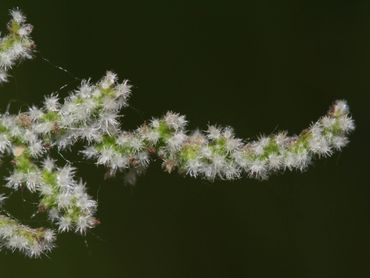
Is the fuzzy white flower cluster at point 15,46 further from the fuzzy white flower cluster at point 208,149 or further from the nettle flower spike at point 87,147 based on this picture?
the fuzzy white flower cluster at point 208,149

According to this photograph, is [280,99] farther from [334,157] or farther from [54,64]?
[54,64]

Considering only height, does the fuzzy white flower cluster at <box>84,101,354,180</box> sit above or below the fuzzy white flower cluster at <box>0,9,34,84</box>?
below

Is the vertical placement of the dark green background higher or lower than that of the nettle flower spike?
higher

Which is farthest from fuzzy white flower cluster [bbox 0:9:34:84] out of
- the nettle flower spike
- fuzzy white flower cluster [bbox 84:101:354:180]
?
fuzzy white flower cluster [bbox 84:101:354:180]

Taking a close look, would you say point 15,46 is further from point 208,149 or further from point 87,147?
point 208,149

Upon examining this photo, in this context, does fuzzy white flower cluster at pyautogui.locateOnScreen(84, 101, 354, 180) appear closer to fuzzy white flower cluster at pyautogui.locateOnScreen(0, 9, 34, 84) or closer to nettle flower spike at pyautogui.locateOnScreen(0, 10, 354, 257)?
nettle flower spike at pyautogui.locateOnScreen(0, 10, 354, 257)

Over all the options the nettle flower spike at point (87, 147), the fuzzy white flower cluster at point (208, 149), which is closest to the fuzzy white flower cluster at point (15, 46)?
the nettle flower spike at point (87, 147)

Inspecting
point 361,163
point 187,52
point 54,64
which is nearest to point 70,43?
point 54,64
